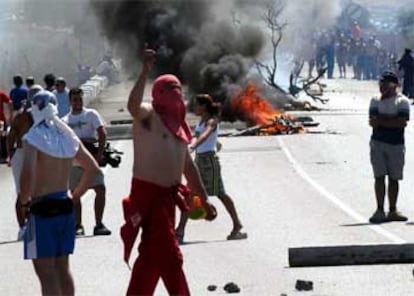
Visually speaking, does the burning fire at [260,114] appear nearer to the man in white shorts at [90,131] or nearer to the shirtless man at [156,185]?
the man in white shorts at [90,131]

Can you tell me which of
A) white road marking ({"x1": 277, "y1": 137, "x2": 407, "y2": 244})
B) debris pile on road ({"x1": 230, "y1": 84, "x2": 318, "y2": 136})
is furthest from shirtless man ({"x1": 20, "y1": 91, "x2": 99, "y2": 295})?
debris pile on road ({"x1": 230, "y1": 84, "x2": 318, "y2": 136})

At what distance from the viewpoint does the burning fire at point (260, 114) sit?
3303cm

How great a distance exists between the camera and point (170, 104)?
30.4ft

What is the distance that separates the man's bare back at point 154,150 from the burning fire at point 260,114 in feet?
77.2

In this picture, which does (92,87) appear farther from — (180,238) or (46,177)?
(46,177)

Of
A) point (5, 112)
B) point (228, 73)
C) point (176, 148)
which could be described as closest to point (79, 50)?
point (228, 73)

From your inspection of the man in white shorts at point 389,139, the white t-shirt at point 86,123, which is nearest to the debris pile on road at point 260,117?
the man in white shorts at point 389,139

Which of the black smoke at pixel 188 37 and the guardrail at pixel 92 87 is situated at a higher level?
the black smoke at pixel 188 37

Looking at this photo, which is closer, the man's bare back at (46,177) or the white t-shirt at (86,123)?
the man's bare back at (46,177)

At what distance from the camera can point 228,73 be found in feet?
121

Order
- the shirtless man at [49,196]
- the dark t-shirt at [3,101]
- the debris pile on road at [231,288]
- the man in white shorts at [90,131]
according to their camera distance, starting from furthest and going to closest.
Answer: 1. the dark t-shirt at [3,101]
2. the man in white shorts at [90,131]
3. the debris pile on road at [231,288]
4. the shirtless man at [49,196]

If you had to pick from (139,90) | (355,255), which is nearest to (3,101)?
(355,255)

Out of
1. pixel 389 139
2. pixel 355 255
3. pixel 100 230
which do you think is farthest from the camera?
pixel 389 139

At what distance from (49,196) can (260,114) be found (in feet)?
84.9
